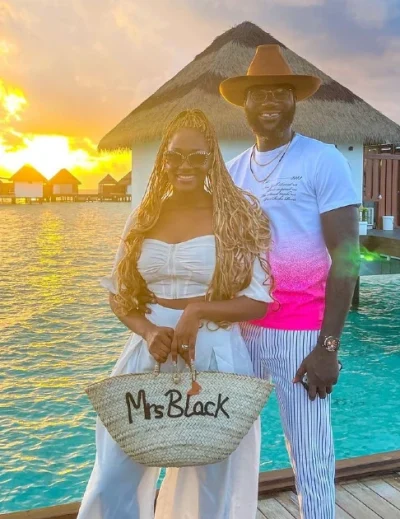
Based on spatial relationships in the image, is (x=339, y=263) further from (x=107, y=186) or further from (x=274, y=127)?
(x=107, y=186)

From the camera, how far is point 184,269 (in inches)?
78.5

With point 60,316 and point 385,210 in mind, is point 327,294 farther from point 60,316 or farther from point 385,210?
point 385,210

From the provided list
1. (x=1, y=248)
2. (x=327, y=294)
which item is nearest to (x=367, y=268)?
(x=327, y=294)

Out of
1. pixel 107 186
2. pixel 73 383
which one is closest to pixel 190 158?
pixel 73 383

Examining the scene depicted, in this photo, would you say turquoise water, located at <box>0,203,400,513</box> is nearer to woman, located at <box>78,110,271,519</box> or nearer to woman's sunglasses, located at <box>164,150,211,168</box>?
woman, located at <box>78,110,271,519</box>

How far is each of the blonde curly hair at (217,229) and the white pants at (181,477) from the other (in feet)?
0.39

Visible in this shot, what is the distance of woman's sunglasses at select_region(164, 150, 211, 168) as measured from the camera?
6.57 feet

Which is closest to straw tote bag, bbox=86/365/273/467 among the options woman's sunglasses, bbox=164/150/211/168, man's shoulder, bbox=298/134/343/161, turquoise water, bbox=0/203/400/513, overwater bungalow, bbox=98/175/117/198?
woman's sunglasses, bbox=164/150/211/168

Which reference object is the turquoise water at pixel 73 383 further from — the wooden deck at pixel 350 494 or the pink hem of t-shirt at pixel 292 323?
the pink hem of t-shirt at pixel 292 323

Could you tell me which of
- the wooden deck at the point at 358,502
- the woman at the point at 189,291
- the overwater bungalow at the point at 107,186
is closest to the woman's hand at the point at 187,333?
the woman at the point at 189,291

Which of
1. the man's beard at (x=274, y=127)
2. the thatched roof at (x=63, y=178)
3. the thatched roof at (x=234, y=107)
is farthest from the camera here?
the thatched roof at (x=63, y=178)

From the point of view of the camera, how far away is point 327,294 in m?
2.08

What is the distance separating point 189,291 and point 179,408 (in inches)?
14.5

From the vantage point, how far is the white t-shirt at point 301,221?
6.81 ft
